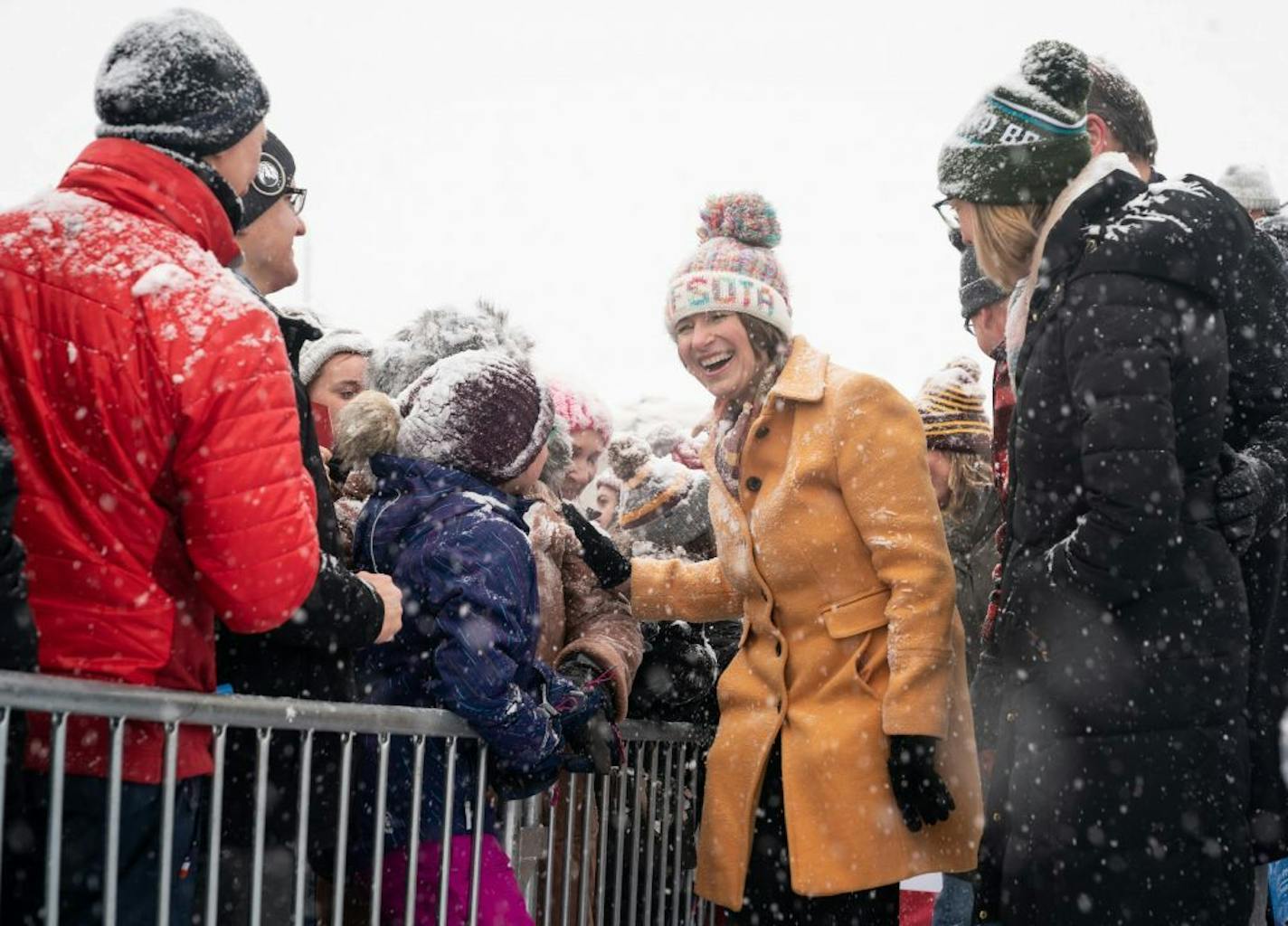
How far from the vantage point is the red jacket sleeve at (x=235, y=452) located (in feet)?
9.25

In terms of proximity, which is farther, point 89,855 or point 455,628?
point 455,628

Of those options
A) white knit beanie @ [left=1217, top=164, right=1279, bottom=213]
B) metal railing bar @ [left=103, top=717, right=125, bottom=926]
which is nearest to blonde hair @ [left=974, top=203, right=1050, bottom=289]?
metal railing bar @ [left=103, top=717, right=125, bottom=926]

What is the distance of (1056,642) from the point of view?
331cm

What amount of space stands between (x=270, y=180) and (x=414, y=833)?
1.80 meters

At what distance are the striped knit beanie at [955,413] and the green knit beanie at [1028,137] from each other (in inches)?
88.5

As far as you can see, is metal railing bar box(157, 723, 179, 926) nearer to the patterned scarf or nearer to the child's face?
the child's face

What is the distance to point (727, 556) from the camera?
4633 millimetres

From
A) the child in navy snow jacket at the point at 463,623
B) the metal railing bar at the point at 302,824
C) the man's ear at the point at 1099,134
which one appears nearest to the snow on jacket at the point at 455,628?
the child in navy snow jacket at the point at 463,623

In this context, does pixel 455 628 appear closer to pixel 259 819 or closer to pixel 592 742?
pixel 592 742

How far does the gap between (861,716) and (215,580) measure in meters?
2.03

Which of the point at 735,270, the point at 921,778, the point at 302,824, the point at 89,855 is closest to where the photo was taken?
the point at 89,855

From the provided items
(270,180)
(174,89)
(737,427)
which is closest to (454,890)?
(737,427)

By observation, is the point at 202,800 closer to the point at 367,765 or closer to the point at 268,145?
the point at 367,765

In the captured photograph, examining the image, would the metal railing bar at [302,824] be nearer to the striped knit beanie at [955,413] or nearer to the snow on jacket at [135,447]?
the snow on jacket at [135,447]
